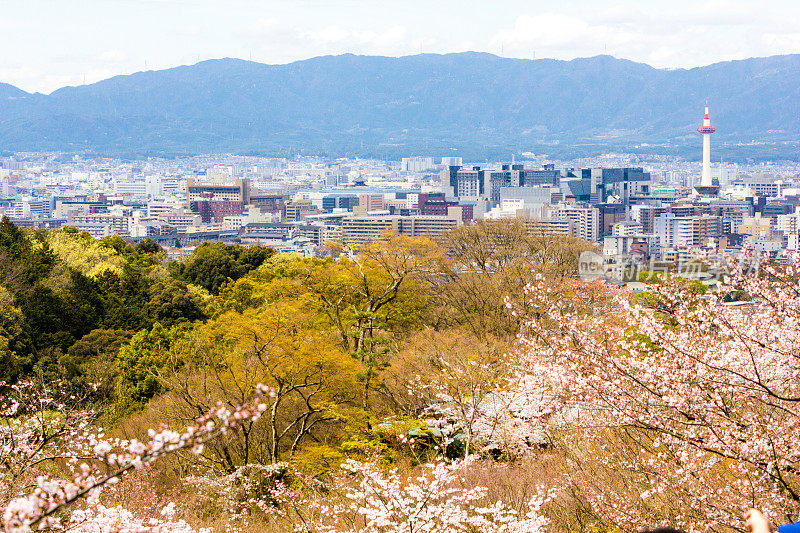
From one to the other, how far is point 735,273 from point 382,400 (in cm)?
766

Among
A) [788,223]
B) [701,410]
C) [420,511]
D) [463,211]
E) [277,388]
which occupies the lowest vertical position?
[788,223]

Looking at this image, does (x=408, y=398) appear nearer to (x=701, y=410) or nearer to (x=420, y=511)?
(x=420, y=511)

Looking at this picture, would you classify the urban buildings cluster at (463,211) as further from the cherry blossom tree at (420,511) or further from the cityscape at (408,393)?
the cherry blossom tree at (420,511)

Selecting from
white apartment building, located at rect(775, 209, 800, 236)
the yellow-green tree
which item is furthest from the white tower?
the yellow-green tree

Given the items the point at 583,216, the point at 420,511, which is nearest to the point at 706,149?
the point at 583,216

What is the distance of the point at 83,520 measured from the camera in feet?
23.6

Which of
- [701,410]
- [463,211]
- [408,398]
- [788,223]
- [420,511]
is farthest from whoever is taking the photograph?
[463,211]

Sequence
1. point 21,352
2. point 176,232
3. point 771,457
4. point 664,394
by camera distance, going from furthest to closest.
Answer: point 176,232, point 21,352, point 664,394, point 771,457

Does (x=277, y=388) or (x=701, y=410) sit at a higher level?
(x=701, y=410)

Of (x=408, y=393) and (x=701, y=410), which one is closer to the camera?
(x=701, y=410)

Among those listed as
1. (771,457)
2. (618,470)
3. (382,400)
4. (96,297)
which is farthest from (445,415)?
(96,297)

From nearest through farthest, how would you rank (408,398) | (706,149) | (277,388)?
(277,388) < (408,398) < (706,149)

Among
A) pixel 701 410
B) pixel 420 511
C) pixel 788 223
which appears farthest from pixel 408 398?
pixel 788 223

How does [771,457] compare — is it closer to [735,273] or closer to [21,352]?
[735,273]
